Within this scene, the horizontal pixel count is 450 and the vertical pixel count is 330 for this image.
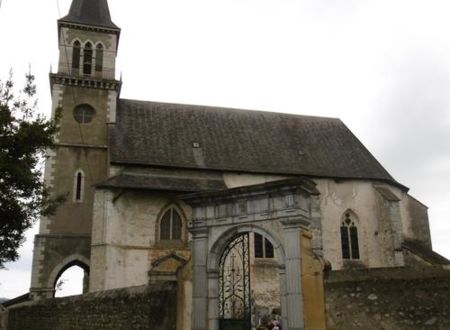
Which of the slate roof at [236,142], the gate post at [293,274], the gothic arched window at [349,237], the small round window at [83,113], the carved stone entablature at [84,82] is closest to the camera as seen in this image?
the gate post at [293,274]

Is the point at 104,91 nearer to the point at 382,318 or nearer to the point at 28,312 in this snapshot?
the point at 28,312

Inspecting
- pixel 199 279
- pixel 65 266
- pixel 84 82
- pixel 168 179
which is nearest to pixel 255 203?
pixel 199 279

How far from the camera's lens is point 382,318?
382 inches

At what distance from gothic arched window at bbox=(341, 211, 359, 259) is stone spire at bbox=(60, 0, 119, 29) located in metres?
16.3

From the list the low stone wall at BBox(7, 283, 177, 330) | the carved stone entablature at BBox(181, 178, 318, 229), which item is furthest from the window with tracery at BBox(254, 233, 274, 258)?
the carved stone entablature at BBox(181, 178, 318, 229)

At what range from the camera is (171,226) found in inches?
855

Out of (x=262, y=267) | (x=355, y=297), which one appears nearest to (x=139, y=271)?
(x=262, y=267)

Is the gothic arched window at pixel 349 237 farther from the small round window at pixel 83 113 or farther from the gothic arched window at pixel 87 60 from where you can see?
the gothic arched window at pixel 87 60

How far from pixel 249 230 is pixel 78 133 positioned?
16.3 meters

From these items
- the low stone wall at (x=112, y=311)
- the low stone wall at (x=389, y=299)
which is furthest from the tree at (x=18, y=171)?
the low stone wall at (x=389, y=299)

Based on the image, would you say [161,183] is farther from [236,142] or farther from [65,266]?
[236,142]

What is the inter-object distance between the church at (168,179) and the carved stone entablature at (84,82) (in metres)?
0.05

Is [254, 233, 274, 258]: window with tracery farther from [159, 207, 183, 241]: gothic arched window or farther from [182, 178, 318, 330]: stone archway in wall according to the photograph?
[182, 178, 318, 330]: stone archway in wall

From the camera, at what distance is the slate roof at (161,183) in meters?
20.7
